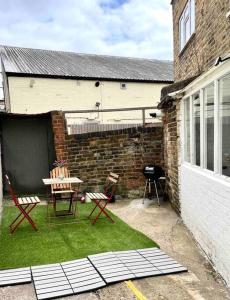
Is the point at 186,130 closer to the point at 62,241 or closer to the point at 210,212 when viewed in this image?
the point at 210,212

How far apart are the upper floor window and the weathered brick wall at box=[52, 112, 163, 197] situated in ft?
8.80

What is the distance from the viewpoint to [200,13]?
725 centimetres

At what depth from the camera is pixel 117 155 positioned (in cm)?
925

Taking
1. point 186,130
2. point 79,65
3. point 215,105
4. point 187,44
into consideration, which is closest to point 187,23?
point 187,44

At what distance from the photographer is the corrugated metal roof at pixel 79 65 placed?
17953mm

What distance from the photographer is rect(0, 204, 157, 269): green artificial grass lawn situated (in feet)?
15.8

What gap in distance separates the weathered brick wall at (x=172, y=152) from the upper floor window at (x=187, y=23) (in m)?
2.31

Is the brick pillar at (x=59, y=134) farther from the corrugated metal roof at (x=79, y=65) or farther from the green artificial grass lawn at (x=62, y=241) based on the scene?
the corrugated metal roof at (x=79, y=65)

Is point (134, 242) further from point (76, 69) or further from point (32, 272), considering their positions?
point (76, 69)

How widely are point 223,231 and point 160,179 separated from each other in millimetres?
4946

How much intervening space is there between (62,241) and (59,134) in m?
4.10

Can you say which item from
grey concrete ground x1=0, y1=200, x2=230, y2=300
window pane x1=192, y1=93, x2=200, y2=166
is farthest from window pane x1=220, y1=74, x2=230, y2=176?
grey concrete ground x1=0, y1=200, x2=230, y2=300

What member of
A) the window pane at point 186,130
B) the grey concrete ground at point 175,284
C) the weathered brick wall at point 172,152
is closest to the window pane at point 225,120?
the grey concrete ground at point 175,284

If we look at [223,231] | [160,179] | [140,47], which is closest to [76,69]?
[140,47]
